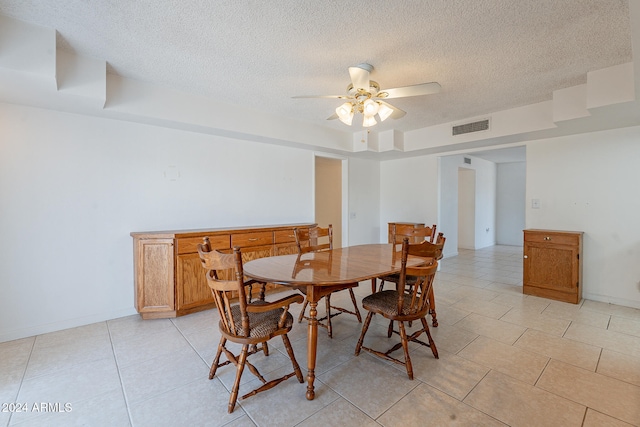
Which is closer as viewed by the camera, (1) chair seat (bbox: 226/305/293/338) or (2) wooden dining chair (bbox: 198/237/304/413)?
(2) wooden dining chair (bbox: 198/237/304/413)

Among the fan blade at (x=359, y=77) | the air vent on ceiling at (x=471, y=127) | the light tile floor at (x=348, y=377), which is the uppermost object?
the air vent on ceiling at (x=471, y=127)

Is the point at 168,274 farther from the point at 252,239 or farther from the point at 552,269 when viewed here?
the point at 552,269

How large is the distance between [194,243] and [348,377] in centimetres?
213

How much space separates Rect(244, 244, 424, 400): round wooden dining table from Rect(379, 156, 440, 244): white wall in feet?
10.1

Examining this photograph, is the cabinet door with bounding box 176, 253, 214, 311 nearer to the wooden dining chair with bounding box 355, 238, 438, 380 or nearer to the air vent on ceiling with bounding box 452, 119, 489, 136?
the wooden dining chair with bounding box 355, 238, 438, 380

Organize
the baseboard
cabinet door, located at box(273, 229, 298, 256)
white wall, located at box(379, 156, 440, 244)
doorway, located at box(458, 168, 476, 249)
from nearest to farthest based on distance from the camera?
the baseboard
cabinet door, located at box(273, 229, 298, 256)
white wall, located at box(379, 156, 440, 244)
doorway, located at box(458, 168, 476, 249)

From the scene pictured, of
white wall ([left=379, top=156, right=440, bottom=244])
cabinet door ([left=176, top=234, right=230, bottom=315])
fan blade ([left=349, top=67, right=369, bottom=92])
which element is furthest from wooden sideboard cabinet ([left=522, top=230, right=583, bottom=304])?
cabinet door ([left=176, top=234, right=230, bottom=315])

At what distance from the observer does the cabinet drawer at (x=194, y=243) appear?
302 cm

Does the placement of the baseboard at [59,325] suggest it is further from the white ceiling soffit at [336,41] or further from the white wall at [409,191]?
the white wall at [409,191]

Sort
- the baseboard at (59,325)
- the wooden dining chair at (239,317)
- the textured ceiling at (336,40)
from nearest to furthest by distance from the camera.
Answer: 1. the wooden dining chair at (239,317)
2. the textured ceiling at (336,40)
3. the baseboard at (59,325)

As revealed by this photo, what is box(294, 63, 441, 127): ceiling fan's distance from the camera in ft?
7.45

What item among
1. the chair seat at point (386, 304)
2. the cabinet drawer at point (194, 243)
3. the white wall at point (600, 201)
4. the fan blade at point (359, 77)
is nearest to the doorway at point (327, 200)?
the cabinet drawer at point (194, 243)

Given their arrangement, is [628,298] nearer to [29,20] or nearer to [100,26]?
[100,26]

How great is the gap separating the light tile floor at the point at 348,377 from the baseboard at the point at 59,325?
85 mm
